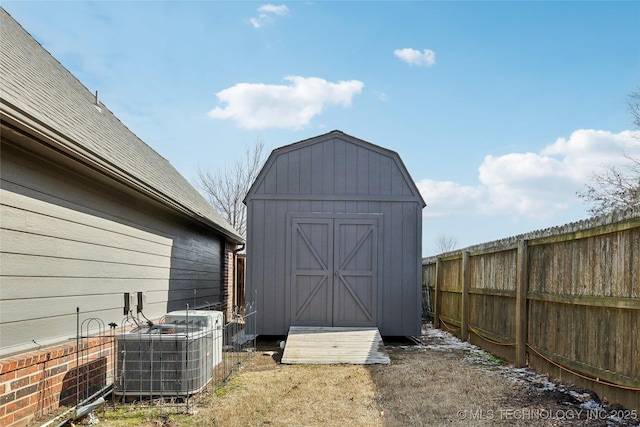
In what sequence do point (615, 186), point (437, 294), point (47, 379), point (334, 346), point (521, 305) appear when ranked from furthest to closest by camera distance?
point (615, 186)
point (437, 294)
point (334, 346)
point (521, 305)
point (47, 379)

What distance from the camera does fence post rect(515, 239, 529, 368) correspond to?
6.37m

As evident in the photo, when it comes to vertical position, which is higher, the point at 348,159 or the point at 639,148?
the point at 639,148

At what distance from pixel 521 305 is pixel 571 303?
1.23m

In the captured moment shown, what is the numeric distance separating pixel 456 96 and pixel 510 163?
6.42m

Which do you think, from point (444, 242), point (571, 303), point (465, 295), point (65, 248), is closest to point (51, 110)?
point (65, 248)

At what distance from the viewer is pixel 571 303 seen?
17.0 ft

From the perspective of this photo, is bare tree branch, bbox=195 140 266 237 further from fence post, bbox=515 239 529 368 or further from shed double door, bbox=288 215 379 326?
fence post, bbox=515 239 529 368

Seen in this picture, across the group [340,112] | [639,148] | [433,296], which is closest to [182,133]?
[340,112]

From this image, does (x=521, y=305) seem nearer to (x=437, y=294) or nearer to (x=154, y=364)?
(x=154, y=364)

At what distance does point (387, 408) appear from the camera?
4.85 m

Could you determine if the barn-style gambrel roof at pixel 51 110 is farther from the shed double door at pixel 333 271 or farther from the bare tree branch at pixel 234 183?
the bare tree branch at pixel 234 183

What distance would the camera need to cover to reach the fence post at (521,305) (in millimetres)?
6371

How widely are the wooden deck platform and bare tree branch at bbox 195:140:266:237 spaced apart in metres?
17.2

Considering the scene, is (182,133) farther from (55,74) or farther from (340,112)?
(55,74)
